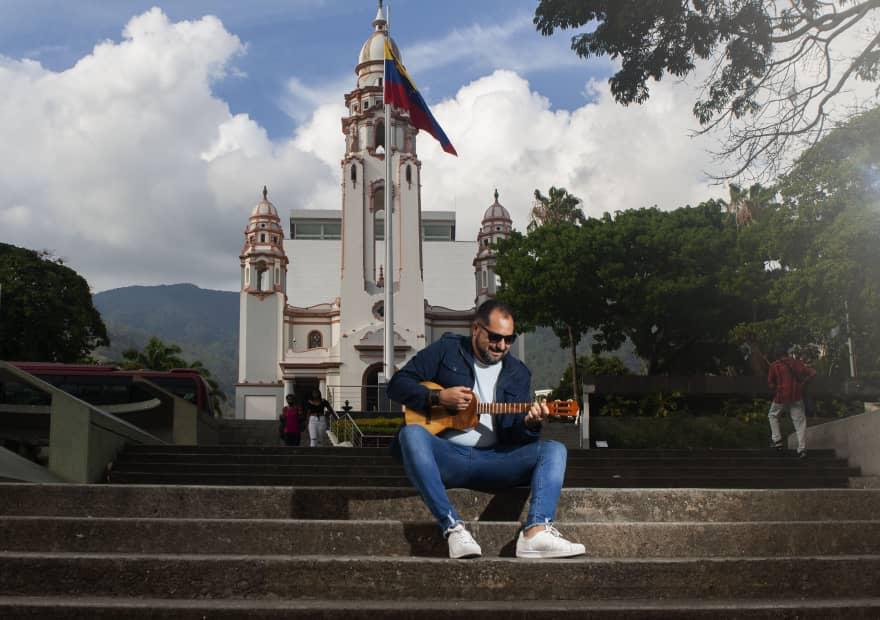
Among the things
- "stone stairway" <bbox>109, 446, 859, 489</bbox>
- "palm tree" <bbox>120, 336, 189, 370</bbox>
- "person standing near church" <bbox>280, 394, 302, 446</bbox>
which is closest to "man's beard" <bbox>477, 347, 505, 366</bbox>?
"stone stairway" <bbox>109, 446, 859, 489</bbox>

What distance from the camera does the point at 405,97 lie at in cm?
3178

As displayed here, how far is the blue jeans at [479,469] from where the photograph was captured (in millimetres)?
4695

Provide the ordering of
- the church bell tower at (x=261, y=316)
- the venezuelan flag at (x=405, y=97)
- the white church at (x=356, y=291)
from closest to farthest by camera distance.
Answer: the venezuelan flag at (x=405, y=97) → the white church at (x=356, y=291) → the church bell tower at (x=261, y=316)

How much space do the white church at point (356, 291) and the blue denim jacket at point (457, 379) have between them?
4647 cm

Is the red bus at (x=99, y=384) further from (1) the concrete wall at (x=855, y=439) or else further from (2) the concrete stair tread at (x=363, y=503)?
(2) the concrete stair tread at (x=363, y=503)

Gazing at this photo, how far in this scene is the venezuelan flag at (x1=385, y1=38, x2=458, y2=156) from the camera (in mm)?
31234

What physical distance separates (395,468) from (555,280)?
2664 cm

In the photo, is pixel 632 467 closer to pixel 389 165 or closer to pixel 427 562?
pixel 427 562

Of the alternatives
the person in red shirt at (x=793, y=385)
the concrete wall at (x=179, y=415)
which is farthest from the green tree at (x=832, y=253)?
the concrete wall at (x=179, y=415)

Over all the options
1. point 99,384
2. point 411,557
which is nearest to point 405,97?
point 99,384

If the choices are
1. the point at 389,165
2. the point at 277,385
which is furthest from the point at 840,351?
the point at 277,385

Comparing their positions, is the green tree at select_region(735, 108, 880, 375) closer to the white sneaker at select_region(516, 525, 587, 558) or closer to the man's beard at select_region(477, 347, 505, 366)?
the man's beard at select_region(477, 347, 505, 366)

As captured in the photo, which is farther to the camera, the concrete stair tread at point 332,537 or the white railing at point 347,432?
the white railing at point 347,432

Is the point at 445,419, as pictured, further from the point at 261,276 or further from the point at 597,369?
the point at 261,276
